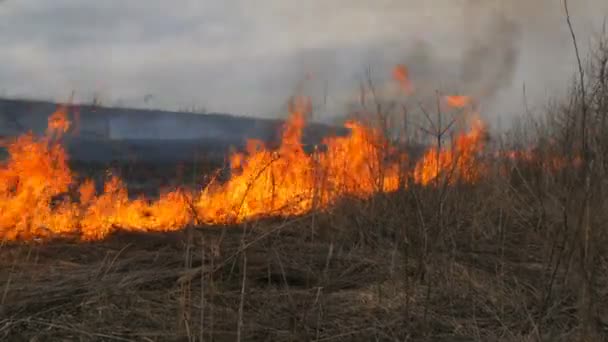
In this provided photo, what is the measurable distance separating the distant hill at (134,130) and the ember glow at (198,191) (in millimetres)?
5912

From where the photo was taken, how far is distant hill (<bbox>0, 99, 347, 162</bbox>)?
16641 mm

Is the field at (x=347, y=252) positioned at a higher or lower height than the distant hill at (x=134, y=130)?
lower

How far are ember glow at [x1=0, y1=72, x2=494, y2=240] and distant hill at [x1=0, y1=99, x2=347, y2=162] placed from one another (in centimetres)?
591

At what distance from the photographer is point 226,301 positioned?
358 centimetres

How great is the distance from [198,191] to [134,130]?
536 inches

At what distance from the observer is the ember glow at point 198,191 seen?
6012mm

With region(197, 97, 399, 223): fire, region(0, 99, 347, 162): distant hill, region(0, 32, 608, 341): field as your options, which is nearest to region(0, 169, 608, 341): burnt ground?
region(0, 32, 608, 341): field

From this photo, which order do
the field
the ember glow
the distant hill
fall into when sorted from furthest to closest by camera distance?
the distant hill < the ember glow < the field

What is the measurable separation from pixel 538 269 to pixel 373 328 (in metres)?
2.17

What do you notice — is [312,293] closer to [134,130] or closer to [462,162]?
[462,162]

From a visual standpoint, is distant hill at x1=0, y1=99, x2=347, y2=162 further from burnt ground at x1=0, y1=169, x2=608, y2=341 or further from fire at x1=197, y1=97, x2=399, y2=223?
burnt ground at x1=0, y1=169, x2=608, y2=341

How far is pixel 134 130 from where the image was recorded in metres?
20.0

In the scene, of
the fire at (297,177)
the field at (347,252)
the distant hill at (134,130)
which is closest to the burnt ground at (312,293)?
the field at (347,252)

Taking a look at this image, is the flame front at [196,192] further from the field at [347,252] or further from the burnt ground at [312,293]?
the burnt ground at [312,293]
